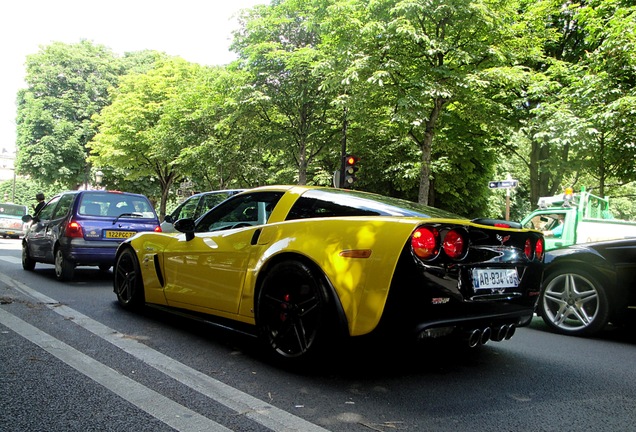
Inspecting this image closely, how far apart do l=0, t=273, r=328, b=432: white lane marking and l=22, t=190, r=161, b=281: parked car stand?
3.04 m

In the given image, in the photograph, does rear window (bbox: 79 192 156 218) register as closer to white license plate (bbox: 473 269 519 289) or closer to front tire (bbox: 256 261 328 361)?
front tire (bbox: 256 261 328 361)

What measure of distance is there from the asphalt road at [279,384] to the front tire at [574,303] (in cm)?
34

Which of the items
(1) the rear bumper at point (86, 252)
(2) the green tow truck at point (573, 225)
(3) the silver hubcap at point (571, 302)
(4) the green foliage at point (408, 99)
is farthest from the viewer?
(4) the green foliage at point (408, 99)

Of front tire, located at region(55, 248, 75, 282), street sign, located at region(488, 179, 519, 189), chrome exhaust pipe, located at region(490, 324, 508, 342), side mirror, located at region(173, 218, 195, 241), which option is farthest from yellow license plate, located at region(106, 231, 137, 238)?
street sign, located at region(488, 179, 519, 189)

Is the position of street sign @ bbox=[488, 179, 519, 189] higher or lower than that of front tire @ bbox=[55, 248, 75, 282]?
higher

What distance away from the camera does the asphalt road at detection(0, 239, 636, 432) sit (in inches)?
111

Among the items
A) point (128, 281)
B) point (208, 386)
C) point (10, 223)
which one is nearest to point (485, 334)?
point (208, 386)

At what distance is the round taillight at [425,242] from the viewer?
3.23 metres

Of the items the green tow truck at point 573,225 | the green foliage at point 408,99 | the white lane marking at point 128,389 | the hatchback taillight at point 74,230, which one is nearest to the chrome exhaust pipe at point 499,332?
the white lane marking at point 128,389

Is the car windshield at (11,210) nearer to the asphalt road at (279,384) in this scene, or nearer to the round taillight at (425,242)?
the asphalt road at (279,384)

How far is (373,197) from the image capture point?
412 centimetres

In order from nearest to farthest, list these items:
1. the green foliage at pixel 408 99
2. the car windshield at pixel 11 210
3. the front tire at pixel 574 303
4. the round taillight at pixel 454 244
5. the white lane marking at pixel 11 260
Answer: the round taillight at pixel 454 244, the front tire at pixel 574 303, the white lane marking at pixel 11 260, the green foliage at pixel 408 99, the car windshield at pixel 11 210

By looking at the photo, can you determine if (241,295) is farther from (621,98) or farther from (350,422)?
(621,98)

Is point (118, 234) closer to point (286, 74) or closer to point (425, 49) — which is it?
point (425, 49)
